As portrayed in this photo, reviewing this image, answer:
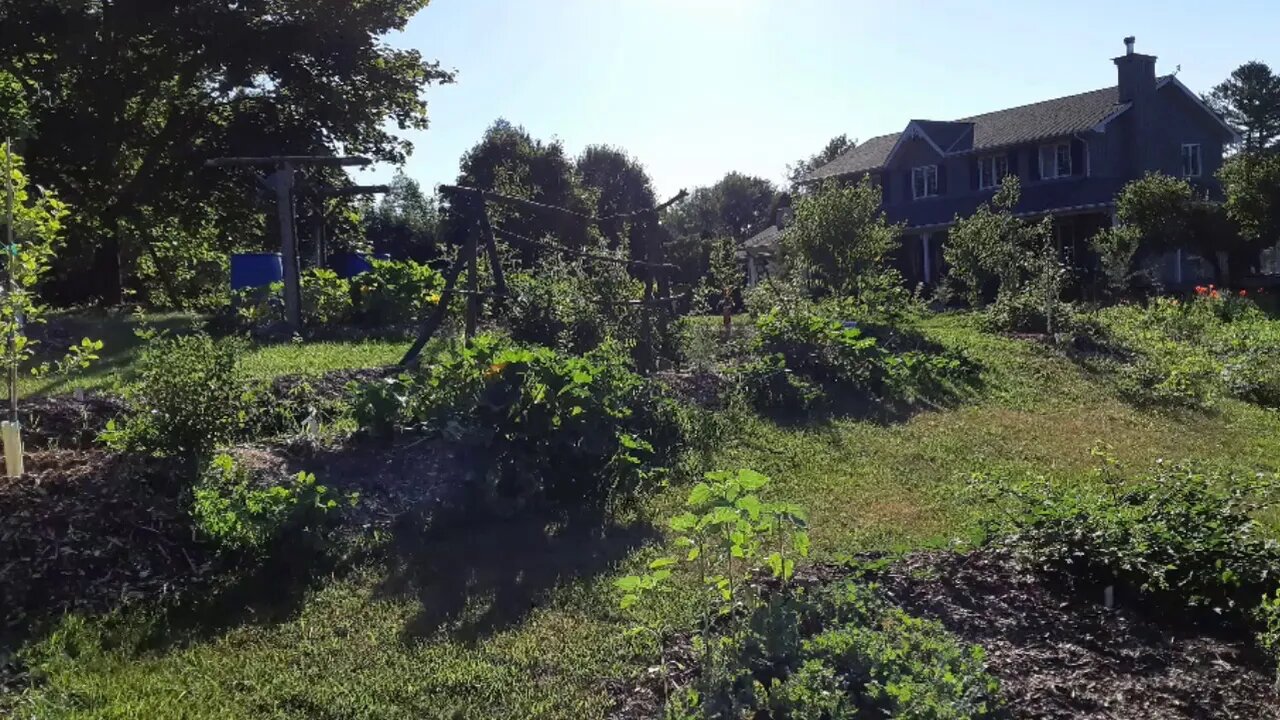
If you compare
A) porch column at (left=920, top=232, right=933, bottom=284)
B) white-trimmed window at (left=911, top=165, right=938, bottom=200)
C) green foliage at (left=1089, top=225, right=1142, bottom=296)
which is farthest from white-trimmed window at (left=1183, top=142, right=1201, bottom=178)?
green foliage at (left=1089, top=225, right=1142, bottom=296)

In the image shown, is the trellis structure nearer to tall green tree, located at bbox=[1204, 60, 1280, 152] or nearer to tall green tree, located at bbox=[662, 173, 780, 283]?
tall green tree, located at bbox=[662, 173, 780, 283]

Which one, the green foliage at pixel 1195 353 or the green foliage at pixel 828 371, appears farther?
the green foliage at pixel 1195 353

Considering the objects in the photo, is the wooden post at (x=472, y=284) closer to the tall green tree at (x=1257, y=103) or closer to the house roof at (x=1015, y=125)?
the house roof at (x=1015, y=125)

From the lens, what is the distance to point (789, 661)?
3.60 m

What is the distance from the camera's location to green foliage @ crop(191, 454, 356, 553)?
4.99 m

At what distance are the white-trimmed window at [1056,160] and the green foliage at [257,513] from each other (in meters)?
28.4

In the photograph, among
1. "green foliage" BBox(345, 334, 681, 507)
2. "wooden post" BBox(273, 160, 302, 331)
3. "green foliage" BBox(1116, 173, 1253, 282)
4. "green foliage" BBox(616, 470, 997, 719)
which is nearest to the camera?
"green foliage" BBox(616, 470, 997, 719)

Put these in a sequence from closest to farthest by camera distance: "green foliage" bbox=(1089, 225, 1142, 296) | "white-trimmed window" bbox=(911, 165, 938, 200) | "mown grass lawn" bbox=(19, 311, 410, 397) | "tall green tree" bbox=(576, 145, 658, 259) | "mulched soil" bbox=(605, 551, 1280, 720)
Answer: "mulched soil" bbox=(605, 551, 1280, 720), "mown grass lawn" bbox=(19, 311, 410, 397), "green foliage" bbox=(1089, 225, 1142, 296), "white-trimmed window" bbox=(911, 165, 938, 200), "tall green tree" bbox=(576, 145, 658, 259)

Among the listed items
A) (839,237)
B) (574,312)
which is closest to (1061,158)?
(839,237)

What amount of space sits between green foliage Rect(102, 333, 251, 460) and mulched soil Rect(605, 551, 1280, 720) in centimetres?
286

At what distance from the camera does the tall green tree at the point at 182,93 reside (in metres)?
19.6

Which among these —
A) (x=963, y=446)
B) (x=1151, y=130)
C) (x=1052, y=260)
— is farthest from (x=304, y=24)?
(x=1151, y=130)

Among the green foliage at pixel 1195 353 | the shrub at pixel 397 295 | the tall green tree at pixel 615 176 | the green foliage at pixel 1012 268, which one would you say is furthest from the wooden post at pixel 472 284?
the tall green tree at pixel 615 176

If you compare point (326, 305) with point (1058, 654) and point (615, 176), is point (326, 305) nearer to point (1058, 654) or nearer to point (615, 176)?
point (1058, 654)
